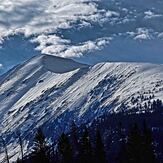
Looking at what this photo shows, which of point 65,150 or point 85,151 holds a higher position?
point 85,151

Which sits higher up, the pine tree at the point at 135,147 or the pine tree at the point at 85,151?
the pine tree at the point at 135,147

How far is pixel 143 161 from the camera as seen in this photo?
125062 millimetres

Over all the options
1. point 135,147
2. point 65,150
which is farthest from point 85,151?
point 135,147

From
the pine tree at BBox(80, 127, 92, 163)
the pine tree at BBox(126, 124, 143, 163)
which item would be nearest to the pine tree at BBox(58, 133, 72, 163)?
the pine tree at BBox(80, 127, 92, 163)

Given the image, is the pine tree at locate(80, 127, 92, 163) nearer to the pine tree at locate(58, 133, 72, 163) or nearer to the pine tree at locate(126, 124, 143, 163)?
the pine tree at locate(58, 133, 72, 163)

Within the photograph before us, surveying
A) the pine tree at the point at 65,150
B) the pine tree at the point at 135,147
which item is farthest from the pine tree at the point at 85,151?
the pine tree at the point at 135,147

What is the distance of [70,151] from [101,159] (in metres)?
8.72

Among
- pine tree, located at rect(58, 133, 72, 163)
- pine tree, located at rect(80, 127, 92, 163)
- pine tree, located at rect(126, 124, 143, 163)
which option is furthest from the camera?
pine tree, located at rect(58, 133, 72, 163)

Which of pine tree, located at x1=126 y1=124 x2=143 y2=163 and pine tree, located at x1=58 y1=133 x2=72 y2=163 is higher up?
pine tree, located at x1=126 y1=124 x2=143 y2=163

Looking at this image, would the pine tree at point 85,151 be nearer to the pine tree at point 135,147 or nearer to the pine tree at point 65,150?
the pine tree at point 65,150

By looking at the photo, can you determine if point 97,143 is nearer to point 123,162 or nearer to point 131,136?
point 123,162

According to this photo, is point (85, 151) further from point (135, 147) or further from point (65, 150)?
point (135, 147)

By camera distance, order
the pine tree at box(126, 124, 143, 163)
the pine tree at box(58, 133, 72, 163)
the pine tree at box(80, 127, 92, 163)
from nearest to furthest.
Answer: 1. the pine tree at box(126, 124, 143, 163)
2. the pine tree at box(80, 127, 92, 163)
3. the pine tree at box(58, 133, 72, 163)

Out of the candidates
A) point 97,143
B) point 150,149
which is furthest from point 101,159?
point 150,149
